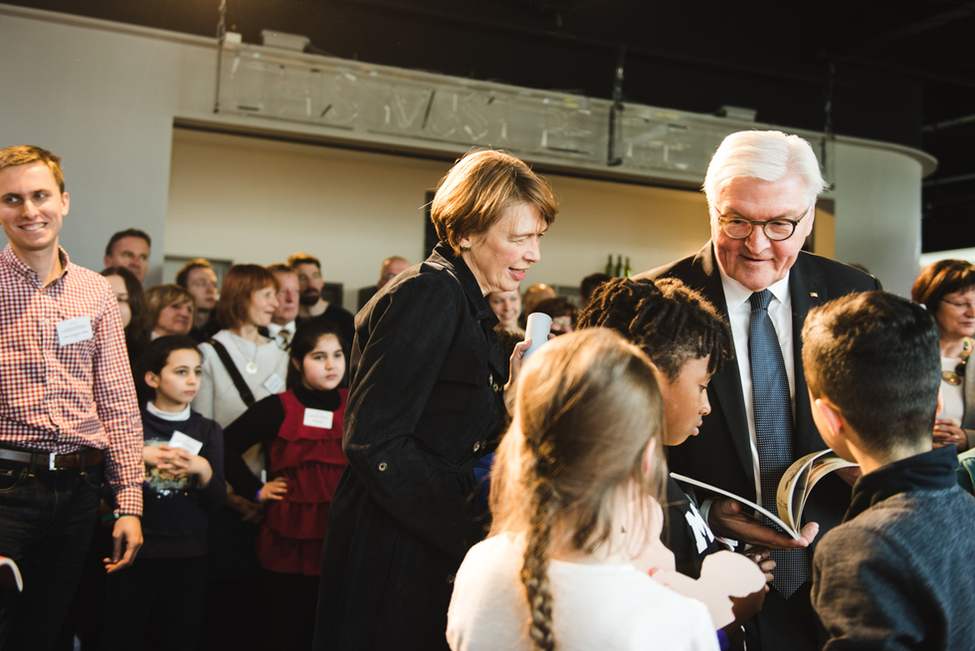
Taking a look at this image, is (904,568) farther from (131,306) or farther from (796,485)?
(131,306)

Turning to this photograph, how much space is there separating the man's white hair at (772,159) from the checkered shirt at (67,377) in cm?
190

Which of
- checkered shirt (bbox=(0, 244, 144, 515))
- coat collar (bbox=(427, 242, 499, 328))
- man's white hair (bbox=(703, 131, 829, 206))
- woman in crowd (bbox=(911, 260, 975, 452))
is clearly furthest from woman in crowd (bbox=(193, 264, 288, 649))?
woman in crowd (bbox=(911, 260, 975, 452))

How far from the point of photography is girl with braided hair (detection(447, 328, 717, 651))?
0.86m

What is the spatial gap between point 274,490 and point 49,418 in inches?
32.5

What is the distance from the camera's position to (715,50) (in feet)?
20.7

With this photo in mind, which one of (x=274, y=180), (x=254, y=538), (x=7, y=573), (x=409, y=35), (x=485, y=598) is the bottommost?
(x=254, y=538)

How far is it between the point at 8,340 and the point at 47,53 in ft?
10.1

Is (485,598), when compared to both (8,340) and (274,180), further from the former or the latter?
(274,180)

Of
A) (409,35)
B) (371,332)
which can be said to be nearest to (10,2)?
(409,35)

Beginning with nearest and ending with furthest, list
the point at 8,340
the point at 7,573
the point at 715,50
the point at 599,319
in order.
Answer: the point at 599,319 < the point at 7,573 < the point at 8,340 < the point at 715,50

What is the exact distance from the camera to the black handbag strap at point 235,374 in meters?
3.11

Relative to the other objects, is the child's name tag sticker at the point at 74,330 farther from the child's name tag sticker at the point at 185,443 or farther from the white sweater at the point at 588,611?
the white sweater at the point at 588,611

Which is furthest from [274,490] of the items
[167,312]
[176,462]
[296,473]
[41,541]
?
[167,312]

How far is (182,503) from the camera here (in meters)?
2.64
